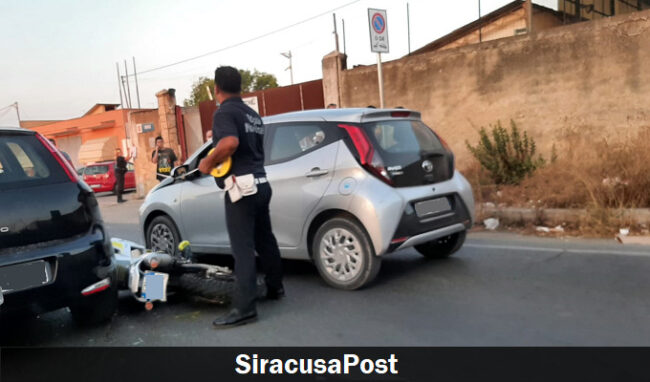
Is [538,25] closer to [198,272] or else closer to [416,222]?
[416,222]

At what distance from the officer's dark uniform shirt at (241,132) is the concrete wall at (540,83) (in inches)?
302

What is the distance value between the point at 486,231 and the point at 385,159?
120 inches

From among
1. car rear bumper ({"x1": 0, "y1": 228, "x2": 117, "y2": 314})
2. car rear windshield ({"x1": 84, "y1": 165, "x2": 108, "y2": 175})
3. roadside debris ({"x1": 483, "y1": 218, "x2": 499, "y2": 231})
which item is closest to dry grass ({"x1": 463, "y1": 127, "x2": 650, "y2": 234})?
roadside debris ({"x1": 483, "y1": 218, "x2": 499, "y2": 231})

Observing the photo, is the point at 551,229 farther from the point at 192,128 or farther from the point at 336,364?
the point at 192,128

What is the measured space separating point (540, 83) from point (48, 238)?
9121 mm

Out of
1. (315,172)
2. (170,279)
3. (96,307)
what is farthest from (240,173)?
(96,307)

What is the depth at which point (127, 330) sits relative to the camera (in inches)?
159

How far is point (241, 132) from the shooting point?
390 cm

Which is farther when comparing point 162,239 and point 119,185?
point 119,185

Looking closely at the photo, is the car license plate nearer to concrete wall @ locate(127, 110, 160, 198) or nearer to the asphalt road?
the asphalt road

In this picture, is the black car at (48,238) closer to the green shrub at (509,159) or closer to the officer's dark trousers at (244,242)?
the officer's dark trousers at (244,242)

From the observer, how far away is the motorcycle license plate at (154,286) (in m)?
4.30

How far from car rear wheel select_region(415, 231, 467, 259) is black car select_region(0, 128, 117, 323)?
308 centimetres

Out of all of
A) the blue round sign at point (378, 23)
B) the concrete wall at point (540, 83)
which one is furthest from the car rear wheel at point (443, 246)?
the concrete wall at point (540, 83)
